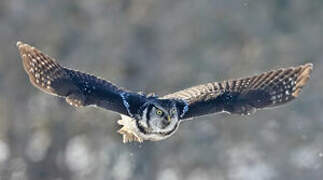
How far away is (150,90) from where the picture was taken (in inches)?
560

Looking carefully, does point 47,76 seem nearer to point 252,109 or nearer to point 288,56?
point 252,109

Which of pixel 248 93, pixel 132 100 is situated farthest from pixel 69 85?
pixel 248 93

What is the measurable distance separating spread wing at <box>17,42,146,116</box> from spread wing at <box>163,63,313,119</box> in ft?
1.71

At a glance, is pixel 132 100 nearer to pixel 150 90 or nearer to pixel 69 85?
pixel 69 85

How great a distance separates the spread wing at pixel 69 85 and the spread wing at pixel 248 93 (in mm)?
522

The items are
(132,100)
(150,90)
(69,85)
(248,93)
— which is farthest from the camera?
(150,90)

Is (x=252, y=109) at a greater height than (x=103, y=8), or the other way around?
(x=103, y=8)

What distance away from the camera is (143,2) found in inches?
587

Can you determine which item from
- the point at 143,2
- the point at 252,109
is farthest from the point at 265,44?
the point at 252,109

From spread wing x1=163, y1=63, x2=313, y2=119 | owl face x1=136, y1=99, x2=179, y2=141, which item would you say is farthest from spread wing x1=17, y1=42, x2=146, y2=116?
spread wing x1=163, y1=63, x2=313, y2=119

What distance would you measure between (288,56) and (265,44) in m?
0.33

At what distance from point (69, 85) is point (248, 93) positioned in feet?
4.57

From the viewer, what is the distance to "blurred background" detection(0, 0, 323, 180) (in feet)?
47.2

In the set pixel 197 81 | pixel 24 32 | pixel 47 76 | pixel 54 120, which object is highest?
pixel 24 32
